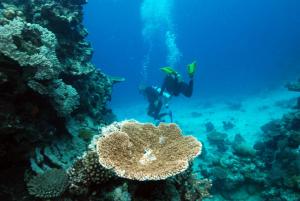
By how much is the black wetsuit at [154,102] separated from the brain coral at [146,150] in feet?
40.0

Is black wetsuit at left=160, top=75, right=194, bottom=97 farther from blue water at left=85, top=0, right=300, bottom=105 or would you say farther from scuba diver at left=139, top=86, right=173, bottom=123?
blue water at left=85, top=0, right=300, bottom=105

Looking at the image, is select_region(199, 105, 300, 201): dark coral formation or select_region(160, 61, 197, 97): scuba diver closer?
select_region(199, 105, 300, 201): dark coral formation

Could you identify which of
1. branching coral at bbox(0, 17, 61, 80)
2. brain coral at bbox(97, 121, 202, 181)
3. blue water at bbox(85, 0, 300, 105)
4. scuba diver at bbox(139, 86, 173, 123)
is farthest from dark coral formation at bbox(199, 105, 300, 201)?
blue water at bbox(85, 0, 300, 105)

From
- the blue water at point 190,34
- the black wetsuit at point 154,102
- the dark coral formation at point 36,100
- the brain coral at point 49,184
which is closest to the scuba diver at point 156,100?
the black wetsuit at point 154,102

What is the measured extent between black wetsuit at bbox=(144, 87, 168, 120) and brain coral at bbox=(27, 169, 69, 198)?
12618mm

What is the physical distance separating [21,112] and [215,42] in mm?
165953

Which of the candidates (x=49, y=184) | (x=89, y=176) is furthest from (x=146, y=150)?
(x=49, y=184)

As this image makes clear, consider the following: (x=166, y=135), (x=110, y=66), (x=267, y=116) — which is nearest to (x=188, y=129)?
(x=267, y=116)

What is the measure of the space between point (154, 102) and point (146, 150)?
13047 mm

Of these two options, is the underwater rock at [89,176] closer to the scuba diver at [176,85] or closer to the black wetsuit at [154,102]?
the scuba diver at [176,85]

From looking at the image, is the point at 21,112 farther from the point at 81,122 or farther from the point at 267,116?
the point at 267,116

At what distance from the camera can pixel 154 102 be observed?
1739 centimetres

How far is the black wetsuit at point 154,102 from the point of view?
1706 cm

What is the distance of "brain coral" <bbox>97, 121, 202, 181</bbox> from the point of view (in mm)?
3723
